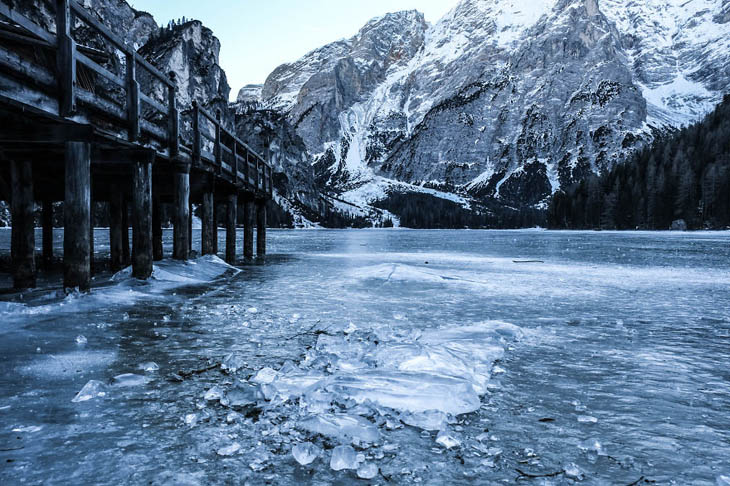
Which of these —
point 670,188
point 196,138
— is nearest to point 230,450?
point 196,138

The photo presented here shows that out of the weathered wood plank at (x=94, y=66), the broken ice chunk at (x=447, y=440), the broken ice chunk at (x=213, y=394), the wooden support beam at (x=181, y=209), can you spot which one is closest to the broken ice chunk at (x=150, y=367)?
the broken ice chunk at (x=213, y=394)

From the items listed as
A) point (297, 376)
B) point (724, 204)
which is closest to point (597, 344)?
point (297, 376)

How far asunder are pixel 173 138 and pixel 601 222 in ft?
427

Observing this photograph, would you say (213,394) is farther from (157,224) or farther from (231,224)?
(231,224)

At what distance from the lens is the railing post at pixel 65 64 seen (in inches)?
308

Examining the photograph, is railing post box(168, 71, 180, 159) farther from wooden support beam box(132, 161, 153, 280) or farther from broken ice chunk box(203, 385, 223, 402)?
broken ice chunk box(203, 385, 223, 402)

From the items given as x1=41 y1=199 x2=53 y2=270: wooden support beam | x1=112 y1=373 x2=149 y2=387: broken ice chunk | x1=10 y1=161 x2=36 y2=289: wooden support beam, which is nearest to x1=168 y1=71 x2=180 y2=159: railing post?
x1=10 y1=161 x2=36 y2=289: wooden support beam

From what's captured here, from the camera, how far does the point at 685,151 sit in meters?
113

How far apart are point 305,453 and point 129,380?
99.6 inches

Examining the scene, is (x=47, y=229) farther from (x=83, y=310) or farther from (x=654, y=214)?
(x=654, y=214)

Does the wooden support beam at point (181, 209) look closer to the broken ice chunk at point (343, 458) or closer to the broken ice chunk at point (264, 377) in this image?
the broken ice chunk at point (264, 377)

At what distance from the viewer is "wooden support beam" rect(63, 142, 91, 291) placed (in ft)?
28.3

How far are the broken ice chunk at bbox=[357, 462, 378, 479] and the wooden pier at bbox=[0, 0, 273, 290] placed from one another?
24.5 ft

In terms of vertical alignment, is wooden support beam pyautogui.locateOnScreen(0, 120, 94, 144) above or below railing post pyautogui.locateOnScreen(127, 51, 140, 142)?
below
